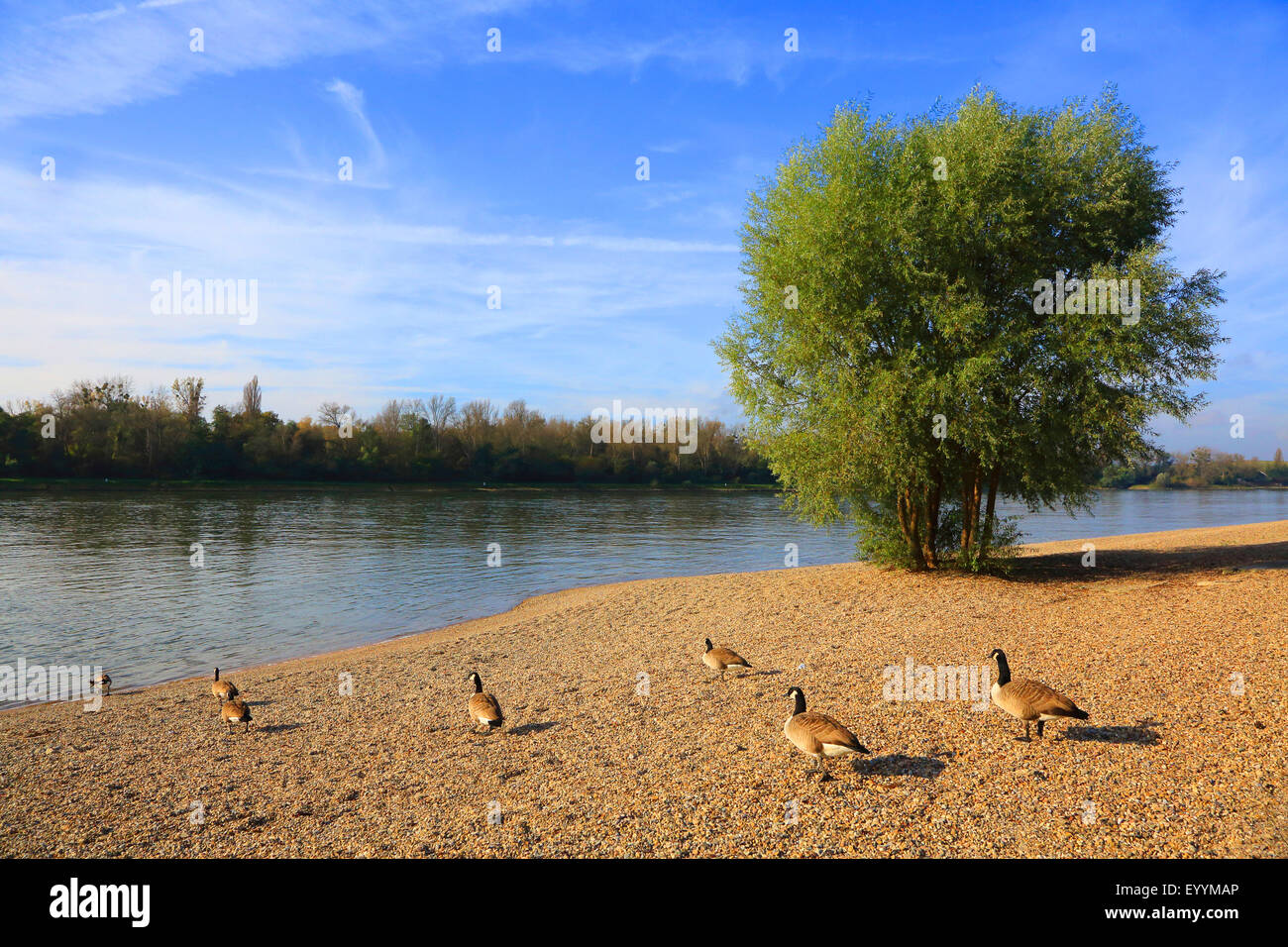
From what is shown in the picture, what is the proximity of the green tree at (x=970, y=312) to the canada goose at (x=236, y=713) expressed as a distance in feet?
43.2

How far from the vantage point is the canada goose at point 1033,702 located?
7.20 m

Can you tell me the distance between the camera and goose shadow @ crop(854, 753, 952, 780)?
22.7 ft

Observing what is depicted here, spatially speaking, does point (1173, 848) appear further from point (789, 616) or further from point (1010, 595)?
point (1010, 595)

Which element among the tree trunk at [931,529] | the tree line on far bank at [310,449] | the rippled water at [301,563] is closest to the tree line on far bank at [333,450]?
the tree line on far bank at [310,449]

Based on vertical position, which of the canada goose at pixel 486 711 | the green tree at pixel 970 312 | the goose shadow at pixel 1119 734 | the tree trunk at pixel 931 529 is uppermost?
the green tree at pixel 970 312

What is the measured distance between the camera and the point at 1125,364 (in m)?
15.8

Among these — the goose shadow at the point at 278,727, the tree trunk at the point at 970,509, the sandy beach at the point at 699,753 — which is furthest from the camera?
the tree trunk at the point at 970,509

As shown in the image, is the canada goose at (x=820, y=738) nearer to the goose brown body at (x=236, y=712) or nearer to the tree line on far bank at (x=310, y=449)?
the goose brown body at (x=236, y=712)
